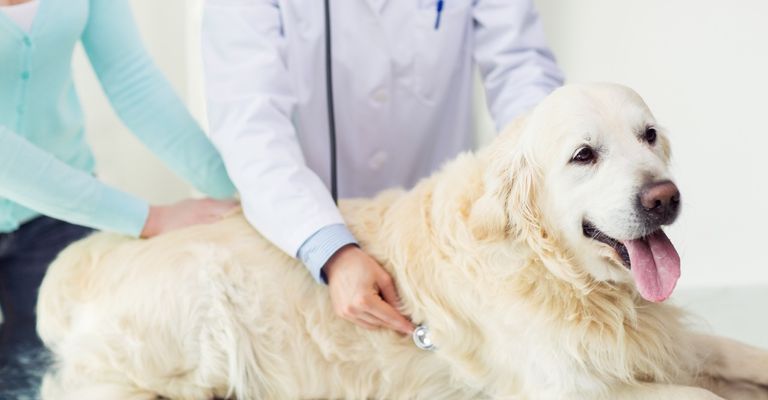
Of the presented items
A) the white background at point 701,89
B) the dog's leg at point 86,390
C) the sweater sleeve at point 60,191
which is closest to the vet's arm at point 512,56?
the white background at point 701,89

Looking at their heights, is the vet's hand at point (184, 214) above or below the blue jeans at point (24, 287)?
above

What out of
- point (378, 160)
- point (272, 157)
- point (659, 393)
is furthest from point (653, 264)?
point (378, 160)

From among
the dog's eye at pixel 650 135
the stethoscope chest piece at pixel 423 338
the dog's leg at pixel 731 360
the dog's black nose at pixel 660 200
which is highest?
the dog's eye at pixel 650 135

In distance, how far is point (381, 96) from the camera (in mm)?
1854

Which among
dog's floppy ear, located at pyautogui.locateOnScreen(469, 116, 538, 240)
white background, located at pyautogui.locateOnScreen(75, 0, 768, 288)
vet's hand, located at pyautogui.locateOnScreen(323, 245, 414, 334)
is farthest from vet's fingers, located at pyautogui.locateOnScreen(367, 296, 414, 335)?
white background, located at pyautogui.locateOnScreen(75, 0, 768, 288)

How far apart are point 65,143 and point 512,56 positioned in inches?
40.6

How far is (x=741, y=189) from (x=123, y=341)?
4.86ft

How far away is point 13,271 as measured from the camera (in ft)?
5.83

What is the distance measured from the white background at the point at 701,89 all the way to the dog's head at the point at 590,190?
2.58 ft

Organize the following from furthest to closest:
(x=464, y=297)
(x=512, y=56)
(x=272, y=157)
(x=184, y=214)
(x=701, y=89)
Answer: (x=701, y=89), (x=512, y=56), (x=184, y=214), (x=272, y=157), (x=464, y=297)

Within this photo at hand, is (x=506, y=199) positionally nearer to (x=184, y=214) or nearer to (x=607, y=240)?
(x=607, y=240)

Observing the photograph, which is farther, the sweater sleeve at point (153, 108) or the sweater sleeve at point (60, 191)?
the sweater sleeve at point (153, 108)

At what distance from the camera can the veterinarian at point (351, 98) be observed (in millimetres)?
1514

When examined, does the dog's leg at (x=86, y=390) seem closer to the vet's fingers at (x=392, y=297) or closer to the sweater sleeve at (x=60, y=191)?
the sweater sleeve at (x=60, y=191)
